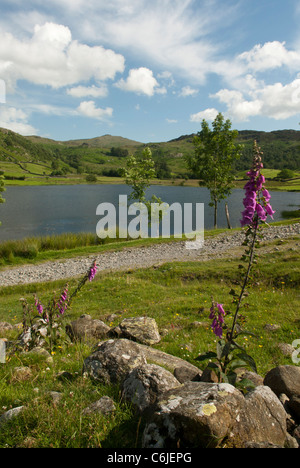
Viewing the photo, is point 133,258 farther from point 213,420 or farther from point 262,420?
point 213,420

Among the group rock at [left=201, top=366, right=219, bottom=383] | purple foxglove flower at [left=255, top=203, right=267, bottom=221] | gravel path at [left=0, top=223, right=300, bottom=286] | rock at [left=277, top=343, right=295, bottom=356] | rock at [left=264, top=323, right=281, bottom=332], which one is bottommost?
gravel path at [left=0, top=223, right=300, bottom=286]

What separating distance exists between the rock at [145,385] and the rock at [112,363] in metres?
0.40

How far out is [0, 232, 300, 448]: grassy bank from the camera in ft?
10.5

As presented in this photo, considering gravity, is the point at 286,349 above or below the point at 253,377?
below

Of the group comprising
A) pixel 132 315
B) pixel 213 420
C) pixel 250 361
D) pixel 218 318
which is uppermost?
pixel 218 318

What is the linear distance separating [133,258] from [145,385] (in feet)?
68.1

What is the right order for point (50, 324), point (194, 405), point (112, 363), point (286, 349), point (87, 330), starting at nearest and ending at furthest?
point (194, 405) → point (112, 363) → point (50, 324) → point (286, 349) → point (87, 330)

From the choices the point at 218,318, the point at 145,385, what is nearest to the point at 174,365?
the point at 218,318

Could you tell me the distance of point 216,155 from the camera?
1324 inches

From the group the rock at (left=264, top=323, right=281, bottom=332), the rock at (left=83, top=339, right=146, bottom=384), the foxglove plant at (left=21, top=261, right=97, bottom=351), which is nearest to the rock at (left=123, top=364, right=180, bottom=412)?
the rock at (left=83, top=339, right=146, bottom=384)

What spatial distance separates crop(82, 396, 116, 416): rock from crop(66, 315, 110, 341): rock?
423 cm

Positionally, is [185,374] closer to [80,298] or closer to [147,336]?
[147,336]

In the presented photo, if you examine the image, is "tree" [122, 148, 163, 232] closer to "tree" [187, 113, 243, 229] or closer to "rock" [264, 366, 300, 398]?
"tree" [187, 113, 243, 229]
